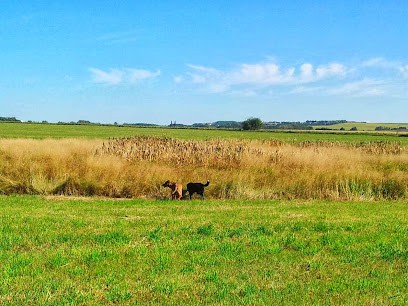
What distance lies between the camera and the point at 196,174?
15672 mm

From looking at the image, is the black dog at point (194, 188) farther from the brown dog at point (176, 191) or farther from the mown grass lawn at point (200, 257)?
the mown grass lawn at point (200, 257)

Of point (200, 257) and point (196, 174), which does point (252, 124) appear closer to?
point (196, 174)

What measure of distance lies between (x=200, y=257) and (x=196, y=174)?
9406 mm

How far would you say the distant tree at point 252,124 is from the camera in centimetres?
13400

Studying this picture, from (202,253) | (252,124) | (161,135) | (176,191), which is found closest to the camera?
(202,253)

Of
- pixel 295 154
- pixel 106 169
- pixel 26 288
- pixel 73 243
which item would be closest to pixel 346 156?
pixel 295 154

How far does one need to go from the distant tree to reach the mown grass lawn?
124 metres

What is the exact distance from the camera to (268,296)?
194 inches

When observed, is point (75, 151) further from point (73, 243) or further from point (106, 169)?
point (73, 243)

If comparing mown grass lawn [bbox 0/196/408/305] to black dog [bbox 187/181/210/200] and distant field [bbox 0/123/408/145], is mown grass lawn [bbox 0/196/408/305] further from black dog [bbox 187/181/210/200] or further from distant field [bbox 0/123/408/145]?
distant field [bbox 0/123/408/145]

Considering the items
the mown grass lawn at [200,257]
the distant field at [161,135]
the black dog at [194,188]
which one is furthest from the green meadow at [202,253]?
the distant field at [161,135]

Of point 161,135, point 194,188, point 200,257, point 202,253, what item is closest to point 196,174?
point 194,188

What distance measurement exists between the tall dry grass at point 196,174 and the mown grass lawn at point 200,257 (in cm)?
431

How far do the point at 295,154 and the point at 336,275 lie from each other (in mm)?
13277
